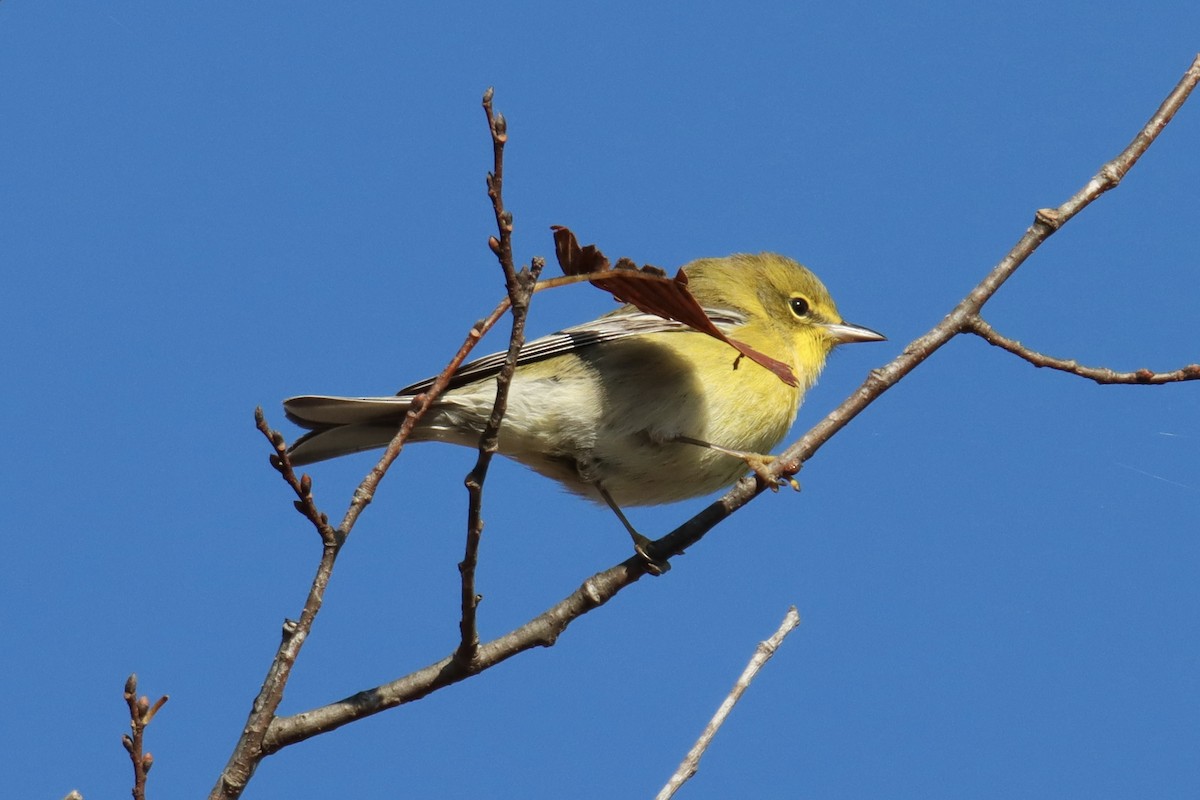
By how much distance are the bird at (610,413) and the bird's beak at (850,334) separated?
0.99 meters

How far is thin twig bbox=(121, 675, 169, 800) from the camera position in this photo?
252 centimetres

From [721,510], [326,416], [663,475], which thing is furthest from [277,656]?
[663,475]

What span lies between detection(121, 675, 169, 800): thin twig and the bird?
7.68ft

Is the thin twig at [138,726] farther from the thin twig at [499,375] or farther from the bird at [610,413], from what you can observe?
the bird at [610,413]

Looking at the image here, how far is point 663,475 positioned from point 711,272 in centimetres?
162

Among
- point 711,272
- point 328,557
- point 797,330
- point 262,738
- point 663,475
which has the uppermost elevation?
point 711,272

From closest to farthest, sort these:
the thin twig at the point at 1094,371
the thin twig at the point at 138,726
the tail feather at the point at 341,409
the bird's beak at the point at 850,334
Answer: the thin twig at the point at 138,726 → the thin twig at the point at 1094,371 → the tail feather at the point at 341,409 → the bird's beak at the point at 850,334

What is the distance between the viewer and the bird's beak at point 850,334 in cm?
639

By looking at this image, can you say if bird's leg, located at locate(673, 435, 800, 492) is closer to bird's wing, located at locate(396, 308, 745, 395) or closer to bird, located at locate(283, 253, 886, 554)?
bird, located at locate(283, 253, 886, 554)

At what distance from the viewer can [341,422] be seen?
5160 millimetres

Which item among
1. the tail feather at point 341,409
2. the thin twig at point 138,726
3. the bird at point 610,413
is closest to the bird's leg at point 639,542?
the bird at point 610,413

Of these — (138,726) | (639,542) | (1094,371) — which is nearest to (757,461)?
(639,542)

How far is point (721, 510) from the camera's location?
4.00m

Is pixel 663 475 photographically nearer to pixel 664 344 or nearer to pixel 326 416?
pixel 664 344
